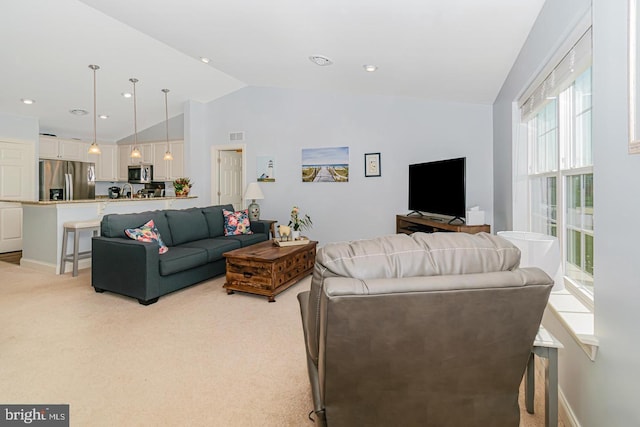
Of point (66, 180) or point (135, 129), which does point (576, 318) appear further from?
A: point (66, 180)

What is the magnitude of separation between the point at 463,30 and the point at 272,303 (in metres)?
2.96

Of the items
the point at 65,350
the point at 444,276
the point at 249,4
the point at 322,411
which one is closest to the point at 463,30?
the point at 249,4

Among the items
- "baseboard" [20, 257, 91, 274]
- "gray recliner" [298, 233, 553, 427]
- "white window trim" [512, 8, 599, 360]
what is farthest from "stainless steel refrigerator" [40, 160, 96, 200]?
"white window trim" [512, 8, 599, 360]

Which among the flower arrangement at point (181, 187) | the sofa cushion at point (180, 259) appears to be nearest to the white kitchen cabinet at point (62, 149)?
the flower arrangement at point (181, 187)

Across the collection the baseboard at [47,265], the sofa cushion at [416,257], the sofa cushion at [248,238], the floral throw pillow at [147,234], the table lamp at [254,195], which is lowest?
the baseboard at [47,265]

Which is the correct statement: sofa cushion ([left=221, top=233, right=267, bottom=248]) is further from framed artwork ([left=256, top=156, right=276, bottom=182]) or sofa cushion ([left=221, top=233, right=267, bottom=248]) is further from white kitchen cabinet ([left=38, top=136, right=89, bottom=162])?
white kitchen cabinet ([left=38, top=136, right=89, bottom=162])

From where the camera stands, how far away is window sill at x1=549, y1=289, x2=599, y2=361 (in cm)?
139

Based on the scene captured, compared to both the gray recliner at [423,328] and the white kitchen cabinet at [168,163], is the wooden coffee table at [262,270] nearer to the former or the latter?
the gray recliner at [423,328]

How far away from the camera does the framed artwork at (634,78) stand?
107cm

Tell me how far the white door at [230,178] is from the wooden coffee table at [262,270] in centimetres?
307

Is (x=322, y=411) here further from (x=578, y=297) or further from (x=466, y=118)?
(x=466, y=118)

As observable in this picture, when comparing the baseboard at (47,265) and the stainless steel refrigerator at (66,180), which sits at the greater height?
the stainless steel refrigerator at (66,180)

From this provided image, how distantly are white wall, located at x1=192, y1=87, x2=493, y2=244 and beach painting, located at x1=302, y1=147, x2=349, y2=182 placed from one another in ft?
0.29

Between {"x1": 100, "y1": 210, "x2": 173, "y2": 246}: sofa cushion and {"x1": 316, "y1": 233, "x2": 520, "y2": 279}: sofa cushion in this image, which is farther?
{"x1": 100, "y1": 210, "x2": 173, "y2": 246}: sofa cushion
